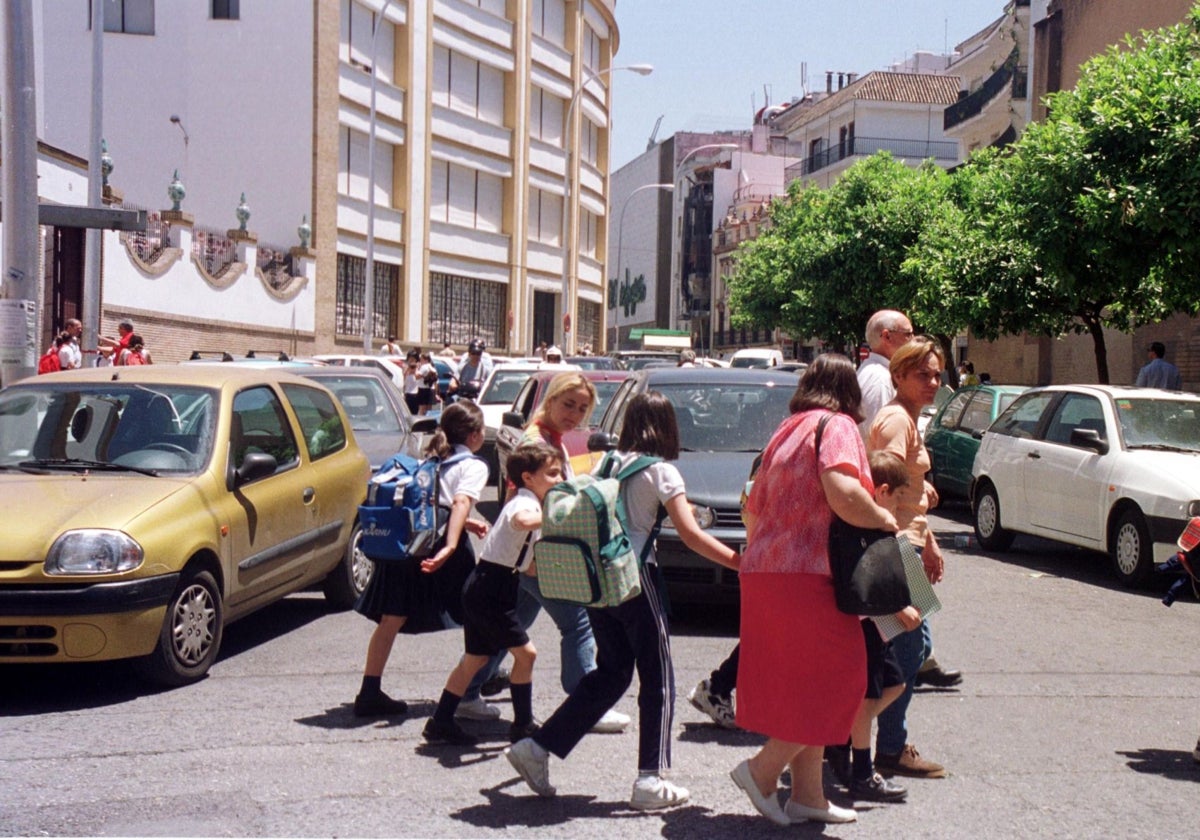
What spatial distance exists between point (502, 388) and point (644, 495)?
14738 mm

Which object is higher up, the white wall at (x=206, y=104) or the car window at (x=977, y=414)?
the white wall at (x=206, y=104)

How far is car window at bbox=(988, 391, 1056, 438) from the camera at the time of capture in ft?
44.1

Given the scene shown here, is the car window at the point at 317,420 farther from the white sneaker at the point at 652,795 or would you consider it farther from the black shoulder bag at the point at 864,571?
the black shoulder bag at the point at 864,571

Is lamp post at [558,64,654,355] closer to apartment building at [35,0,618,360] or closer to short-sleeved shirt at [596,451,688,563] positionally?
apartment building at [35,0,618,360]

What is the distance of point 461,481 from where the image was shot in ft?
21.7

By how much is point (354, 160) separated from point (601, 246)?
18768mm

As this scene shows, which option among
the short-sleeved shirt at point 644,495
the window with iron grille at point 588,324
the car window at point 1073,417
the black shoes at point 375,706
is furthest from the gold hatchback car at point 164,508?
the window with iron grille at point 588,324

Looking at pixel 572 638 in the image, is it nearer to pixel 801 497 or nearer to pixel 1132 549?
pixel 801 497

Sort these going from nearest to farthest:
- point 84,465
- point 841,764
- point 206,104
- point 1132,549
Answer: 1. point 841,764
2. point 84,465
3. point 1132,549
4. point 206,104

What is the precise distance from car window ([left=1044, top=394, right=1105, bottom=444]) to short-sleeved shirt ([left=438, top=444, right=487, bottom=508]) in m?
7.46

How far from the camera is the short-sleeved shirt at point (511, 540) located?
19.5 ft

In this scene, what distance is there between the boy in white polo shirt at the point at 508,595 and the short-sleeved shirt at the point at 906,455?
1.35m

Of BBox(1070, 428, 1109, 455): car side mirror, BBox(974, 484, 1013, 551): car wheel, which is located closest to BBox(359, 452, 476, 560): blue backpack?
BBox(1070, 428, 1109, 455): car side mirror

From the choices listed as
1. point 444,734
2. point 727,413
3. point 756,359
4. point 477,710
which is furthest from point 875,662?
point 756,359
